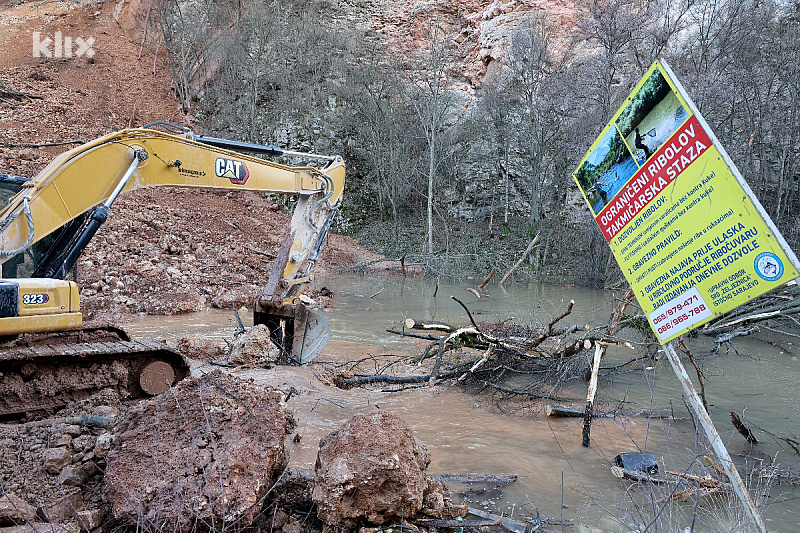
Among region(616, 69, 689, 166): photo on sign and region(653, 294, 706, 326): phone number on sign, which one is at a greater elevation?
region(616, 69, 689, 166): photo on sign

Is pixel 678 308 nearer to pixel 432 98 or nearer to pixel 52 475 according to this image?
pixel 52 475

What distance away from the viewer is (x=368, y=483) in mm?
2936

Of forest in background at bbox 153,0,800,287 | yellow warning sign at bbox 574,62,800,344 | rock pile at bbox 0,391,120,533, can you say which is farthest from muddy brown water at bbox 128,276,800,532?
forest in background at bbox 153,0,800,287

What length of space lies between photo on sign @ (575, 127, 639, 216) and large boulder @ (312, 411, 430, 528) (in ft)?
6.94

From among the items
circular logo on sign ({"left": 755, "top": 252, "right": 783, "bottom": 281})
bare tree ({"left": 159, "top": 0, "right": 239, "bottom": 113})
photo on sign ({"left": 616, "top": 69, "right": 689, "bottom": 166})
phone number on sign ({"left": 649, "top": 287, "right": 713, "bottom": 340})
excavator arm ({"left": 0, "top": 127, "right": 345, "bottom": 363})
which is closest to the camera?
circular logo on sign ({"left": 755, "top": 252, "right": 783, "bottom": 281})

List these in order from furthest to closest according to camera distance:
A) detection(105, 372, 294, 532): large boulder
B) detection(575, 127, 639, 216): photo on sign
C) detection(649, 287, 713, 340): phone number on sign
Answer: detection(575, 127, 639, 216): photo on sign → detection(649, 287, 713, 340): phone number on sign → detection(105, 372, 294, 532): large boulder

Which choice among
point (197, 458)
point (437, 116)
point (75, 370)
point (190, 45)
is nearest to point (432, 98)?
point (437, 116)

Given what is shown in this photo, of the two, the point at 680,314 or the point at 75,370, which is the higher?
the point at 680,314

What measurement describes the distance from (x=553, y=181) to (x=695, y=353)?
17.8 metres

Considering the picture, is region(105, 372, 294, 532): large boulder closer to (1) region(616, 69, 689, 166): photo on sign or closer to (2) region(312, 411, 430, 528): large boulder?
(2) region(312, 411, 430, 528): large boulder

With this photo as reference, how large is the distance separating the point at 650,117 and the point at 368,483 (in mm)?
2752

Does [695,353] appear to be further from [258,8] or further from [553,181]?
[258,8]

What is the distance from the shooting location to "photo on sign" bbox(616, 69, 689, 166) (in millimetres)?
2868

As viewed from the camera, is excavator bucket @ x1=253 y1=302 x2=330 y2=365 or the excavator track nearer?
the excavator track
